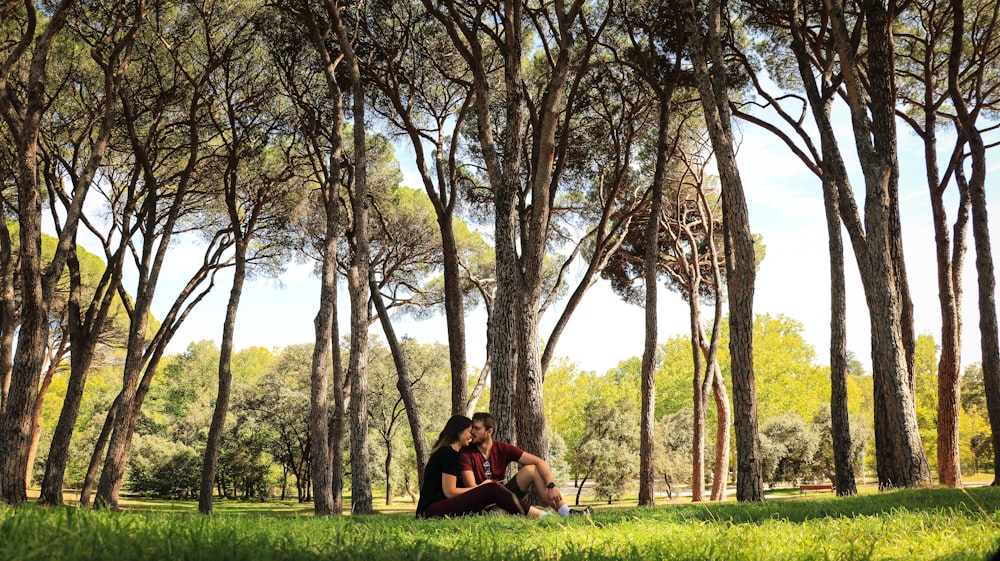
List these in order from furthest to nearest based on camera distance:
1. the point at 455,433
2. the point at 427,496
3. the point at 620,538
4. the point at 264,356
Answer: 1. the point at 264,356
2. the point at 455,433
3. the point at 427,496
4. the point at 620,538

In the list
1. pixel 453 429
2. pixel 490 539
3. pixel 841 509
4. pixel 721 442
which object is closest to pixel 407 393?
pixel 721 442

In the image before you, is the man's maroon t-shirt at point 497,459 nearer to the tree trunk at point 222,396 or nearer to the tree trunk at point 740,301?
the tree trunk at point 740,301

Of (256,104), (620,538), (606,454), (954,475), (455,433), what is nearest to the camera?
(620,538)

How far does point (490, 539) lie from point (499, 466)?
3.26 meters

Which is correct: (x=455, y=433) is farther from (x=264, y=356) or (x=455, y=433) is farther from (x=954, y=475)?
(x=264, y=356)

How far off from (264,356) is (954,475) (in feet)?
171

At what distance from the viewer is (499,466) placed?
20.4 ft

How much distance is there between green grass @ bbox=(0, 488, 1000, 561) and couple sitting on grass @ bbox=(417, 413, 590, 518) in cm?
73

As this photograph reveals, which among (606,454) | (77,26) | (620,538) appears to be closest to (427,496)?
(620,538)

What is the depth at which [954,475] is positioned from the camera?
1032 centimetres

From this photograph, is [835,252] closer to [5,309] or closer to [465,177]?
[465,177]

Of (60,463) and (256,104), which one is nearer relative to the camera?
(60,463)

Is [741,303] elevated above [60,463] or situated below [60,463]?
above

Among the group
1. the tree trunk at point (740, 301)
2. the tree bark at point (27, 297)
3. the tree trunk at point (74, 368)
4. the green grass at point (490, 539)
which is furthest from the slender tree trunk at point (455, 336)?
the green grass at point (490, 539)
